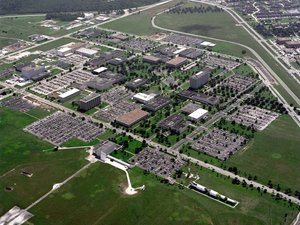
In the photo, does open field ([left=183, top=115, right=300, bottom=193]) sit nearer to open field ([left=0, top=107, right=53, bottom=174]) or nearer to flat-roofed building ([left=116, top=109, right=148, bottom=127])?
flat-roofed building ([left=116, top=109, right=148, bottom=127])

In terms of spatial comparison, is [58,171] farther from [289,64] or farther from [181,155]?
[289,64]

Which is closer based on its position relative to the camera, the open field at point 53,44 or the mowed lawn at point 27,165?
the mowed lawn at point 27,165

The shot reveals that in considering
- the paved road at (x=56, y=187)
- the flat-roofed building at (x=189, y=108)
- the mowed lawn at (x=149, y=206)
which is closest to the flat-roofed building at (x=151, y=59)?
the flat-roofed building at (x=189, y=108)

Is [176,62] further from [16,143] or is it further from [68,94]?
[16,143]

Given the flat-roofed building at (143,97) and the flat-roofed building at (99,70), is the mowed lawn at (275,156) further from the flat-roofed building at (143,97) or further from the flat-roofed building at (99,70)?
the flat-roofed building at (99,70)

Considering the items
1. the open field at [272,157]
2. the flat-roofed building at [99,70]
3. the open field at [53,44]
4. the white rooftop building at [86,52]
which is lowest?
the open field at [272,157]

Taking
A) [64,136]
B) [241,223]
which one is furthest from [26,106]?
[241,223]
